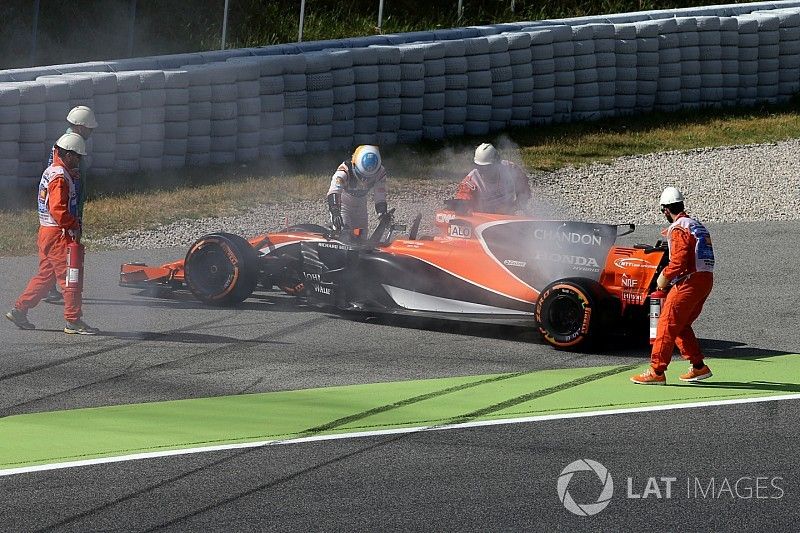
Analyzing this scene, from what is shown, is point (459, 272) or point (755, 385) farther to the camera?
point (459, 272)

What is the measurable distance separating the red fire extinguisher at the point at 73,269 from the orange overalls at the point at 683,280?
4.87 metres

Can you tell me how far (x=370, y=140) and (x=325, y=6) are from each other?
16.3 feet

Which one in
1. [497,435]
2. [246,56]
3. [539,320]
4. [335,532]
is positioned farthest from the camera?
[246,56]

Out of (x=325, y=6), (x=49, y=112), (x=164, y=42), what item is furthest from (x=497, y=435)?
(x=325, y=6)

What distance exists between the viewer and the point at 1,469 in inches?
308

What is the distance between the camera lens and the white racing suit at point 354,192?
520 inches

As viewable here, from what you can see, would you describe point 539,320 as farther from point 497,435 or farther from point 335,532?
point 335,532

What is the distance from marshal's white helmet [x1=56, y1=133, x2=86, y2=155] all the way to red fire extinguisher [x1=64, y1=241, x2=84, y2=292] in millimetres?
824

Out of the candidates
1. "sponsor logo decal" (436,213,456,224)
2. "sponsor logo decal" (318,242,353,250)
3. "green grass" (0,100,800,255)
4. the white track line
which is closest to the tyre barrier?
"green grass" (0,100,800,255)

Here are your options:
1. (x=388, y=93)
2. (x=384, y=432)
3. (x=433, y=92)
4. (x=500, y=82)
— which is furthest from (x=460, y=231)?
(x=500, y=82)

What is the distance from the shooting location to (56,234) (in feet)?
37.2

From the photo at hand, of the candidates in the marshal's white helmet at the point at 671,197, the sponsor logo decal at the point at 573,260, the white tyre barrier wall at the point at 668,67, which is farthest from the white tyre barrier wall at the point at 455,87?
the marshal's white helmet at the point at 671,197

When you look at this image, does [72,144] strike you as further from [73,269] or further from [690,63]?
[690,63]

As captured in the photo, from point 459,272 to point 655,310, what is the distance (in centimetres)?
216
